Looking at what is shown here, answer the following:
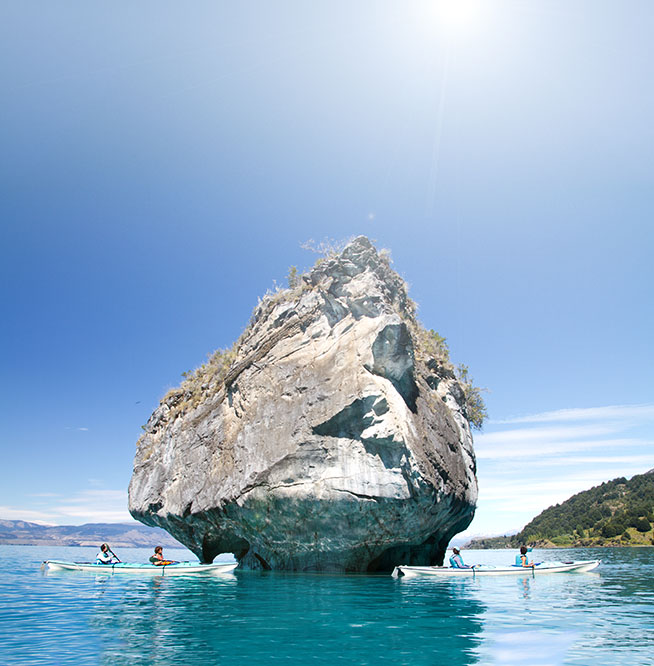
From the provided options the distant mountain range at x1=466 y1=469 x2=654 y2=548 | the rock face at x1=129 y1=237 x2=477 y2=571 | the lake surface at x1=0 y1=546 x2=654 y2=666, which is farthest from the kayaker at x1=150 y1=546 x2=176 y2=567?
the distant mountain range at x1=466 y1=469 x2=654 y2=548

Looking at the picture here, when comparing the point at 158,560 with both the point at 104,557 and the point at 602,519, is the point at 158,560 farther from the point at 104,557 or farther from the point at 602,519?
the point at 602,519

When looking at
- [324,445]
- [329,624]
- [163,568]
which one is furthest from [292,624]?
[163,568]

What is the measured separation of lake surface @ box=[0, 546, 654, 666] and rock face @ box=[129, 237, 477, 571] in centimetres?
422

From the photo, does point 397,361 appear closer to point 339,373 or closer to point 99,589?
point 339,373

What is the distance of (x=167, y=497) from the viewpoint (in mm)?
32469

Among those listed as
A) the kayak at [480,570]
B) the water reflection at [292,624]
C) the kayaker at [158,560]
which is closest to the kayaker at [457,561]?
the kayak at [480,570]

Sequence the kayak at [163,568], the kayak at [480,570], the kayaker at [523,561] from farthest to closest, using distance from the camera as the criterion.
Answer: the kayak at [163,568] → the kayaker at [523,561] → the kayak at [480,570]

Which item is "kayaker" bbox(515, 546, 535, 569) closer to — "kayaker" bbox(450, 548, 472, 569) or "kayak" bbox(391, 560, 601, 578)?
"kayak" bbox(391, 560, 601, 578)

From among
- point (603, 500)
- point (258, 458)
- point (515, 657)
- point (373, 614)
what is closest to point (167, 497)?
point (258, 458)

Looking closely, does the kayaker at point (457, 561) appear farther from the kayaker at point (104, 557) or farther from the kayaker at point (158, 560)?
the kayaker at point (104, 557)

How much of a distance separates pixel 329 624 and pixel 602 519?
4384 inches

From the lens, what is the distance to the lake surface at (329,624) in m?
9.59

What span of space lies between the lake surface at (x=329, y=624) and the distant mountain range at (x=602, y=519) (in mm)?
78842

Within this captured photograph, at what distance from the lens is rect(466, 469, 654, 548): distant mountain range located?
280 ft
